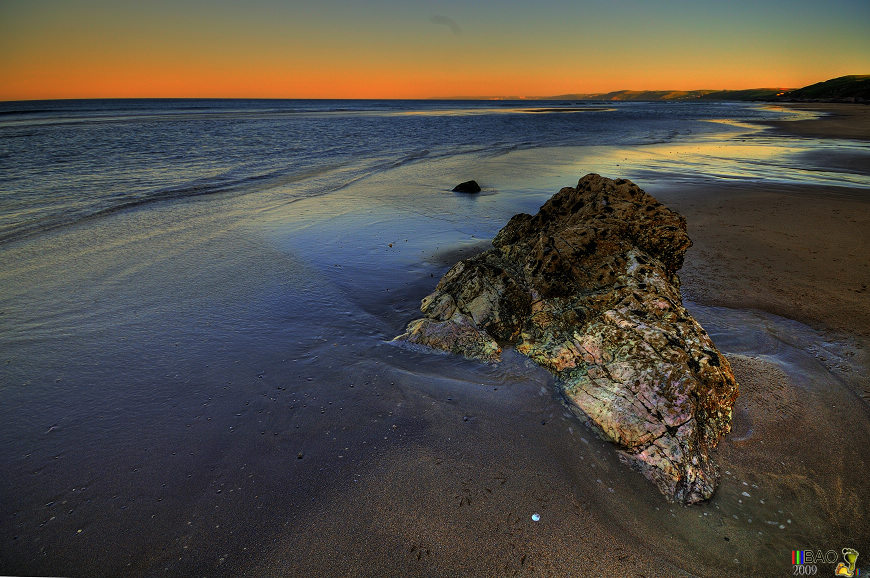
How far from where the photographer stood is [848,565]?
2.46 m

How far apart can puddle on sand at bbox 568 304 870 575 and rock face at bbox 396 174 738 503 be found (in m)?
0.19

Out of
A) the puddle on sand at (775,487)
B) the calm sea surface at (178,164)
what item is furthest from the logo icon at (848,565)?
the calm sea surface at (178,164)

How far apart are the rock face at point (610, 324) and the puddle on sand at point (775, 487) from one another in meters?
0.19

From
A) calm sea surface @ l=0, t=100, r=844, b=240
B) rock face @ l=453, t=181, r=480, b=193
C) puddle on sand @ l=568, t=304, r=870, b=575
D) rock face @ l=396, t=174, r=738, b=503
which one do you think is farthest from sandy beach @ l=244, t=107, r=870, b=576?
calm sea surface @ l=0, t=100, r=844, b=240

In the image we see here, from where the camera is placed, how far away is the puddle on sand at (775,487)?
256cm

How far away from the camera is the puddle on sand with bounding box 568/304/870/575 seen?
2.56 m

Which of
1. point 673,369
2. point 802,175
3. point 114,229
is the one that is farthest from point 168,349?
point 802,175

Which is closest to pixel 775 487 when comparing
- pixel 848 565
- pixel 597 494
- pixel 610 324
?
pixel 848 565

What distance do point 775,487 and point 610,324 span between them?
5.47ft

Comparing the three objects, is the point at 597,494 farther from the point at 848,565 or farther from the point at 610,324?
the point at 610,324

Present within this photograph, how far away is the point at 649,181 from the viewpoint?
13.5 meters

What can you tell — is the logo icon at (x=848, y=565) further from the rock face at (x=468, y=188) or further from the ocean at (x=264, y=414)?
the rock face at (x=468, y=188)

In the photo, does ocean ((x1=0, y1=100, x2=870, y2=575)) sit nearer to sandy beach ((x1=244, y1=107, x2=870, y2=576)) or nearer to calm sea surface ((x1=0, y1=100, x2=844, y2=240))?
sandy beach ((x1=244, y1=107, x2=870, y2=576))

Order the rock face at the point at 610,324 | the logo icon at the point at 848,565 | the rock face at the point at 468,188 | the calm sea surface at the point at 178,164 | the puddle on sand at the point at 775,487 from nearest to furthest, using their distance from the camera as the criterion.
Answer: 1. the logo icon at the point at 848,565
2. the puddle on sand at the point at 775,487
3. the rock face at the point at 610,324
4. the calm sea surface at the point at 178,164
5. the rock face at the point at 468,188
